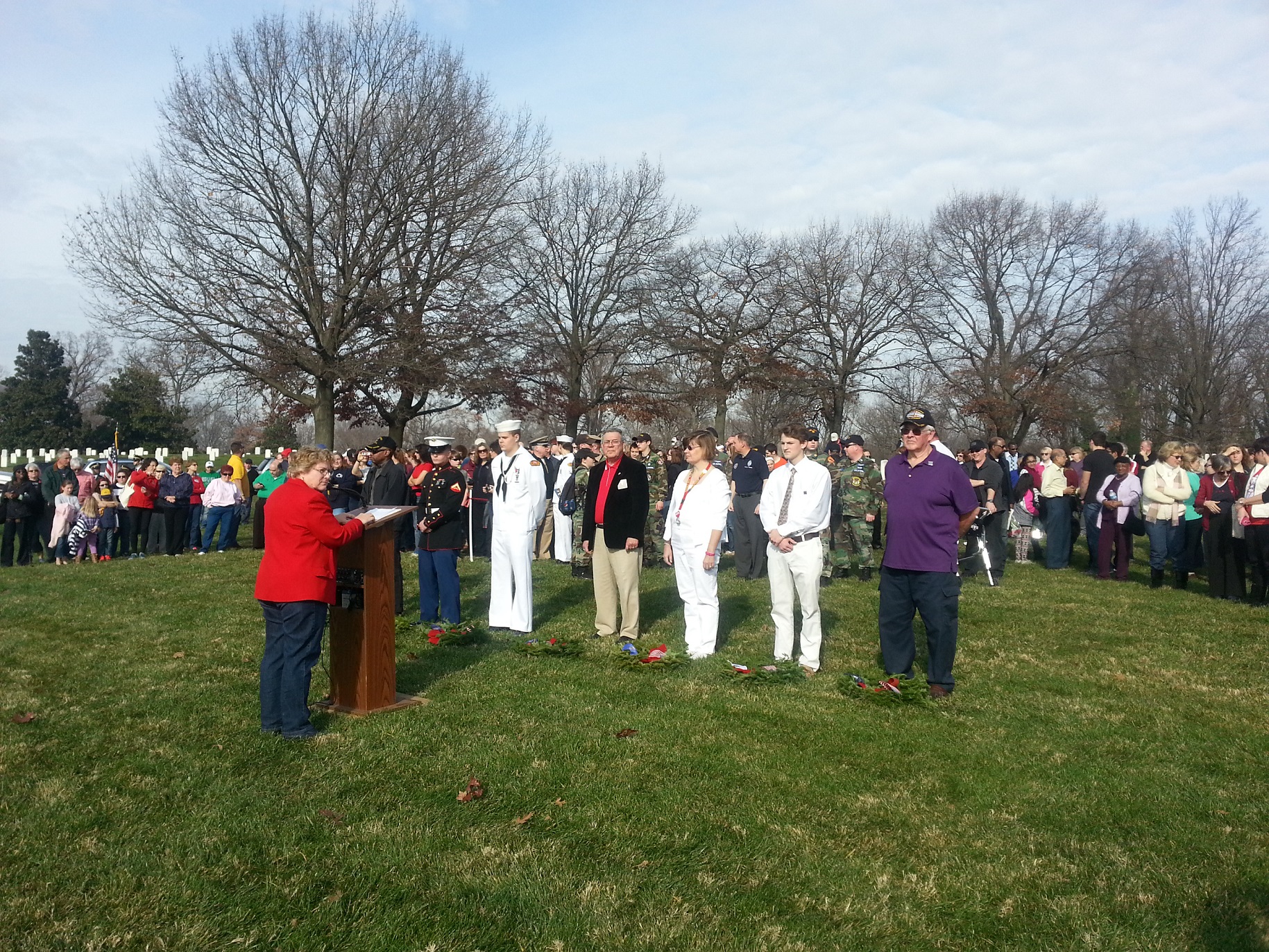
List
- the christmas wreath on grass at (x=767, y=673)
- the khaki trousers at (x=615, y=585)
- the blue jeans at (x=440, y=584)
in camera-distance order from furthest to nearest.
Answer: the blue jeans at (x=440, y=584), the khaki trousers at (x=615, y=585), the christmas wreath on grass at (x=767, y=673)

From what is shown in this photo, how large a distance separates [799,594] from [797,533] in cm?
53

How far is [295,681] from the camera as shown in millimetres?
6516

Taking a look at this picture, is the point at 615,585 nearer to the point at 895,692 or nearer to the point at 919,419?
the point at 895,692

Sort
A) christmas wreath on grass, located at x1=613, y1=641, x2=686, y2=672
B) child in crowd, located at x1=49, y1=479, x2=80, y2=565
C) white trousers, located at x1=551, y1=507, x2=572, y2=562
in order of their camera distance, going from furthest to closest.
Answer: child in crowd, located at x1=49, y1=479, x2=80, y2=565
white trousers, located at x1=551, y1=507, x2=572, y2=562
christmas wreath on grass, located at x1=613, y1=641, x2=686, y2=672

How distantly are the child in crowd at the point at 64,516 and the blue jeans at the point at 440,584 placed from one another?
34.5 feet

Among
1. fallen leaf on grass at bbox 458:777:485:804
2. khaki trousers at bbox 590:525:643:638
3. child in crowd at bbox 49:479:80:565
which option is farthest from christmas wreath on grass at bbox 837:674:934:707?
child in crowd at bbox 49:479:80:565

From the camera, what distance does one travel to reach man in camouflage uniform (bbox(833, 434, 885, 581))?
14.4m

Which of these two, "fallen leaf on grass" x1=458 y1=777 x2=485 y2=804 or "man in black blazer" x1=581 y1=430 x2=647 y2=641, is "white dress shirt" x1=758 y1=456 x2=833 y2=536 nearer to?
"man in black blazer" x1=581 y1=430 x2=647 y2=641

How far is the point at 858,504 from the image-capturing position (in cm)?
1442

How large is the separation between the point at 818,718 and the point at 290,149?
23669mm

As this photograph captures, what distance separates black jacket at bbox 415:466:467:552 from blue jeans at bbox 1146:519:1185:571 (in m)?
9.92

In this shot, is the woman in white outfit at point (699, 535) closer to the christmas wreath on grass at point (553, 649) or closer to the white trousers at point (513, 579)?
the christmas wreath on grass at point (553, 649)

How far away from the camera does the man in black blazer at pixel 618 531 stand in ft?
31.7

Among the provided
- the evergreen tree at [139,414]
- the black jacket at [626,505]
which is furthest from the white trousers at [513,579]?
the evergreen tree at [139,414]
